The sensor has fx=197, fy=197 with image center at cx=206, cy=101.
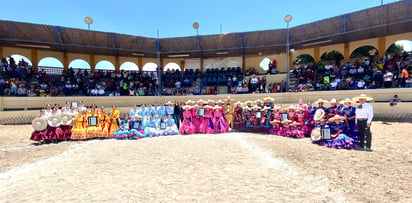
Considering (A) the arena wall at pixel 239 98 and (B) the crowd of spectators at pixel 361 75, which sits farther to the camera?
(B) the crowd of spectators at pixel 361 75

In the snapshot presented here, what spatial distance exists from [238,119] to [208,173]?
5.80 m

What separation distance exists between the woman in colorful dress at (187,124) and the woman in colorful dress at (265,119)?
329 centimetres

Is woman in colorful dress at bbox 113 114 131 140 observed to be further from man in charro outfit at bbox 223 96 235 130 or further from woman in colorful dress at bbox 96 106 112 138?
man in charro outfit at bbox 223 96 235 130

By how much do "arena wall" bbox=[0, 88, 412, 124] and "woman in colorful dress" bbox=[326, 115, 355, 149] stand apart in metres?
8.07

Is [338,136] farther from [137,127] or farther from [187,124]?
[137,127]

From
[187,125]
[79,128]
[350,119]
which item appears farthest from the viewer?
[187,125]

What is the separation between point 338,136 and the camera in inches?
255

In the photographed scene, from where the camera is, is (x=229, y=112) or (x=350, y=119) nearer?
(x=350, y=119)

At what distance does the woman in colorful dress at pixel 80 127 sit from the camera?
8.12m

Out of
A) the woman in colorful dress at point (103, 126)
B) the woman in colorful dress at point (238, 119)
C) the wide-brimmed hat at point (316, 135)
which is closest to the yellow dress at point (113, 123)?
the woman in colorful dress at point (103, 126)

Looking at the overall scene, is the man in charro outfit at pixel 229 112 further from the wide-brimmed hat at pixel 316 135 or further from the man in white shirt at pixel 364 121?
the man in white shirt at pixel 364 121

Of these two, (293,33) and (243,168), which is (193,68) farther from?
(243,168)

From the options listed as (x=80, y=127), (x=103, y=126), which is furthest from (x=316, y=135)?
(x=80, y=127)

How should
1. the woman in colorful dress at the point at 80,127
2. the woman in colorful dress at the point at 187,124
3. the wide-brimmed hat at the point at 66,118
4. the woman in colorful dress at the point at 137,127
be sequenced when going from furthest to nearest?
1. the woman in colorful dress at the point at 187,124
2. the woman in colorful dress at the point at 137,127
3. the woman in colorful dress at the point at 80,127
4. the wide-brimmed hat at the point at 66,118
